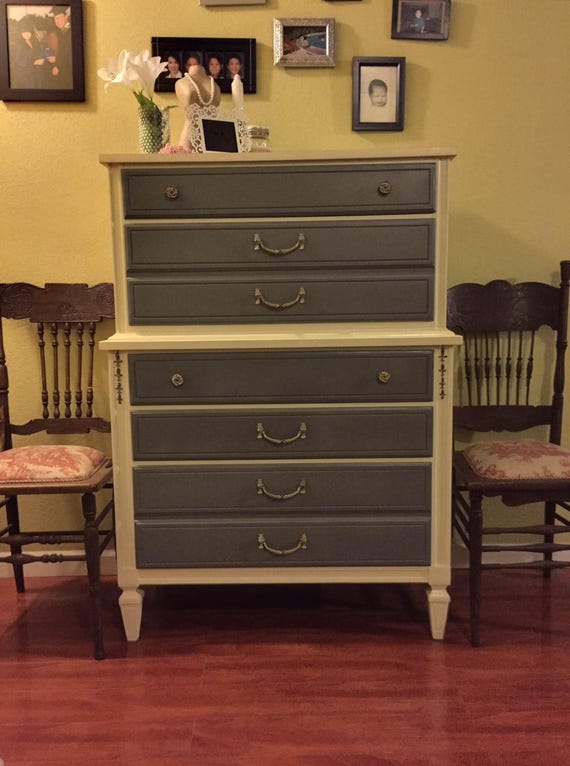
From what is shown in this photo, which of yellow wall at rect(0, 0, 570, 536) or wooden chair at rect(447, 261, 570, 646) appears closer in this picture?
wooden chair at rect(447, 261, 570, 646)

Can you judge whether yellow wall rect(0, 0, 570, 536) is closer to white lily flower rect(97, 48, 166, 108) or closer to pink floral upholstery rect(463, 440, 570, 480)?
white lily flower rect(97, 48, 166, 108)

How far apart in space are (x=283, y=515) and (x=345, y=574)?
0.28 metres

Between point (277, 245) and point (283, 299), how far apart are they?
16cm

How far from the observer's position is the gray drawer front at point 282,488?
2.16 metres

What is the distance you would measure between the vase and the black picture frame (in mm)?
367

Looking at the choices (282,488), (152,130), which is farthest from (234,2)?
(282,488)

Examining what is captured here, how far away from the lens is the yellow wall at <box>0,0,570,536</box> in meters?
2.53

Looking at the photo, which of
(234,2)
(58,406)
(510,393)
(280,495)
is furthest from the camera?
(510,393)

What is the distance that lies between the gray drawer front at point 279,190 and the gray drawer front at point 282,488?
0.79 meters

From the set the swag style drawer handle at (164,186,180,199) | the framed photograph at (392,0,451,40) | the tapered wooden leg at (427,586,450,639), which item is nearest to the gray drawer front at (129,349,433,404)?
the swag style drawer handle at (164,186,180,199)

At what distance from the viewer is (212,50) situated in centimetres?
251

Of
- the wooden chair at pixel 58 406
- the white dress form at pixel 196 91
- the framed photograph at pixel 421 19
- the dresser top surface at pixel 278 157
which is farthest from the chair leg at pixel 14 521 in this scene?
the framed photograph at pixel 421 19

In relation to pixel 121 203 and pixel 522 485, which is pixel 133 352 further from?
pixel 522 485

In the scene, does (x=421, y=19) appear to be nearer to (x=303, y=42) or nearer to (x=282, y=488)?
(x=303, y=42)
